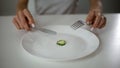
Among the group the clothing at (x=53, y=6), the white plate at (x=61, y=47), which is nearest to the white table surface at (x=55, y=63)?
the white plate at (x=61, y=47)

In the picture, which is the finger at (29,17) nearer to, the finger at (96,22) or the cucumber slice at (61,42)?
the cucumber slice at (61,42)

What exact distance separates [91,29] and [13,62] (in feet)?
1.20

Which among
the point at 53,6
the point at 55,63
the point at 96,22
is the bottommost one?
the point at 55,63

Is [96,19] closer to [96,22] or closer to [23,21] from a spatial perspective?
[96,22]

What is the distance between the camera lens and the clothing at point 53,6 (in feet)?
4.32

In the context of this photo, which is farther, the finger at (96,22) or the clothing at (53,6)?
the clothing at (53,6)

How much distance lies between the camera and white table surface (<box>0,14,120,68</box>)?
752 millimetres

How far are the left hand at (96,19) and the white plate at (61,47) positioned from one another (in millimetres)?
55

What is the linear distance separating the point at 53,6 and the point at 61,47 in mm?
551

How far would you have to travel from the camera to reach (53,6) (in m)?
1.33

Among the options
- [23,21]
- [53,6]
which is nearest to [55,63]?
[23,21]

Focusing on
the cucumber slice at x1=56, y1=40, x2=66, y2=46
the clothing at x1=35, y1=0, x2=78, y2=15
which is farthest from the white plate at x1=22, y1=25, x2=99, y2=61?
the clothing at x1=35, y1=0, x2=78, y2=15

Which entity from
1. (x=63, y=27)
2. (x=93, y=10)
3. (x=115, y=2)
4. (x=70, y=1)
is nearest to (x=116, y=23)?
(x=93, y=10)

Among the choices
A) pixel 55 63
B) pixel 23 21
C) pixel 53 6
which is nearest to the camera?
pixel 55 63
